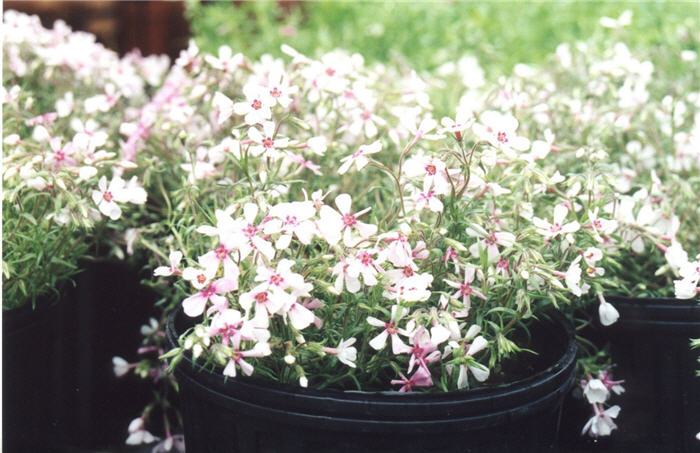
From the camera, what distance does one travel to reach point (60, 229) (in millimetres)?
1520

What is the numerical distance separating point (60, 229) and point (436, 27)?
1952 mm

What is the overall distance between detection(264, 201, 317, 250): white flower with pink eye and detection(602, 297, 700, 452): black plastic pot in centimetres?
65

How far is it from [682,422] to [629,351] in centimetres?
17

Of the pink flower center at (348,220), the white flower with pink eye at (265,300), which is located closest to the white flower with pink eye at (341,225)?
the pink flower center at (348,220)

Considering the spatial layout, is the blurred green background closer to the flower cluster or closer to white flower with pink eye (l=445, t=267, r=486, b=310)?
the flower cluster

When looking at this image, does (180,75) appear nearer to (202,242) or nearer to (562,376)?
(202,242)

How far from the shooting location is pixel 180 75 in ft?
6.68

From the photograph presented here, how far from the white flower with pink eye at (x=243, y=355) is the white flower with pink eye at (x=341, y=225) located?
18 centimetres

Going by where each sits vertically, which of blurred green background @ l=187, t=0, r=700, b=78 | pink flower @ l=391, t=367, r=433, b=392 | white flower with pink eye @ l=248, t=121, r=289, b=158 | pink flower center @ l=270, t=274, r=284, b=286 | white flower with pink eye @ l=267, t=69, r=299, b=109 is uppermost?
blurred green background @ l=187, t=0, r=700, b=78

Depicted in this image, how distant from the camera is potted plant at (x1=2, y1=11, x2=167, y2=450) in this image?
1458 millimetres

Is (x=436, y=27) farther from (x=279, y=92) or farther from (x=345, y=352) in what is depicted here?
(x=345, y=352)

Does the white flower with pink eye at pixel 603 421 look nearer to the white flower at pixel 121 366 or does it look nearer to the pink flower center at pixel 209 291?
the pink flower center at pixel 209 291

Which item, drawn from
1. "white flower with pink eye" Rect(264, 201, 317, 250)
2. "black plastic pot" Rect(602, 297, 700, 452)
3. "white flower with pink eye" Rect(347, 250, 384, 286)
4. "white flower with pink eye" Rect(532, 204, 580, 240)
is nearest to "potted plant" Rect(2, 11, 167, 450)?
"white flower with pink eye" Rect(264, 201, 317, 250)

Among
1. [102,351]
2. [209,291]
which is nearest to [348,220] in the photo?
[209,291]
